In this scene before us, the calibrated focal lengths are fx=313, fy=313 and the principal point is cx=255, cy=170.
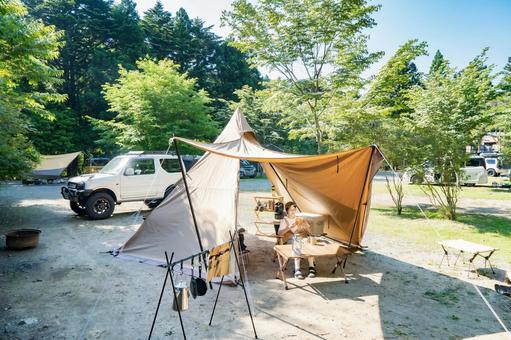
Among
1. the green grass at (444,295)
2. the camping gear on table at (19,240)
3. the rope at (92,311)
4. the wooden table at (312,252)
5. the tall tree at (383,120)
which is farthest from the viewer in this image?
the tall tree at (383,120)

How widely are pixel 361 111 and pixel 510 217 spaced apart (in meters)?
6.45

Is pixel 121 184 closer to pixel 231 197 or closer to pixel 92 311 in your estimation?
pixel 231 197

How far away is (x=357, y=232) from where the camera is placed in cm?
679

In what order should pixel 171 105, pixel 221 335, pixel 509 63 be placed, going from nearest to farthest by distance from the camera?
pixel 221 335, pixel 171 105, pixel 509 63

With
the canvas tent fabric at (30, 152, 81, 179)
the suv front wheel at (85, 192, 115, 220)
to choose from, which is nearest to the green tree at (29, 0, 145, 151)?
the canvas tent fabric at (30, 152, 81, 179)

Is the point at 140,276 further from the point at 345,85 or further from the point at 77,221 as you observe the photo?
the point at 345,85

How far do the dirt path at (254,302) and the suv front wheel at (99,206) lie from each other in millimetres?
2758

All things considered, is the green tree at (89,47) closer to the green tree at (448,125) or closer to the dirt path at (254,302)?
the dirt path at (254,302)

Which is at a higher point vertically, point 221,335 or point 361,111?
point 361,111

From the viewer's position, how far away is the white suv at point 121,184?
9914mm

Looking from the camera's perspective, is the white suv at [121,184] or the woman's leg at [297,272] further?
the white suv at [121,184]

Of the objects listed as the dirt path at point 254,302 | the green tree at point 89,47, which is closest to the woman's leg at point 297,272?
the dirt path at point 254,302

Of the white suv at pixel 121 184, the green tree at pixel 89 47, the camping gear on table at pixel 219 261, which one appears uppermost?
the green tree at pixel 89 47

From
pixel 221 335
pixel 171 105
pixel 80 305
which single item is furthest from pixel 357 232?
pixel 171 105
